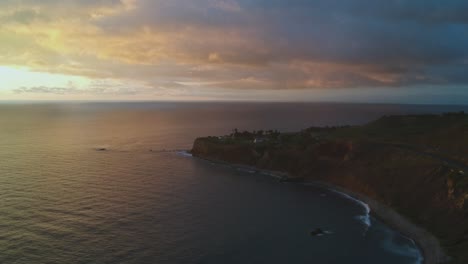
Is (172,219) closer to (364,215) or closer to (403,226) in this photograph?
(364,215)

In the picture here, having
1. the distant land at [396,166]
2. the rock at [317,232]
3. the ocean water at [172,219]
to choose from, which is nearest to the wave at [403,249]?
the ocean water at [172,219]

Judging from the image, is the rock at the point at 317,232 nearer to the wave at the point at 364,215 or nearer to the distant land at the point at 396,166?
the wave at the point at 364,215

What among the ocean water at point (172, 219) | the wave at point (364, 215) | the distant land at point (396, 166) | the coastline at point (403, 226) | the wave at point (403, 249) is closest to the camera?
the ocean water at point (172, 219)

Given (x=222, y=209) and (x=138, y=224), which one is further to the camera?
(x=222, y=209)

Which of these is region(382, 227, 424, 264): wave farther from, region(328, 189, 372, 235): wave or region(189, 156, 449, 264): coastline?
region(328, 189, 372, 235): wave

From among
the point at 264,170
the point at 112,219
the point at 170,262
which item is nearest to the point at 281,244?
the point at 170,262

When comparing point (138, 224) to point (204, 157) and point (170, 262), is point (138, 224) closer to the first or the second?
point (170, 262)

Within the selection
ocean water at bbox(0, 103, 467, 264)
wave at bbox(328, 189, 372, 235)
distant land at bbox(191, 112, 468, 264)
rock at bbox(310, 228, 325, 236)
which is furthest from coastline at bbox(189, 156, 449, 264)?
rock at bbox(310, 228, 325, 236)

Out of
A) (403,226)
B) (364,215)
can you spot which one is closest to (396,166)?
(364,215)
